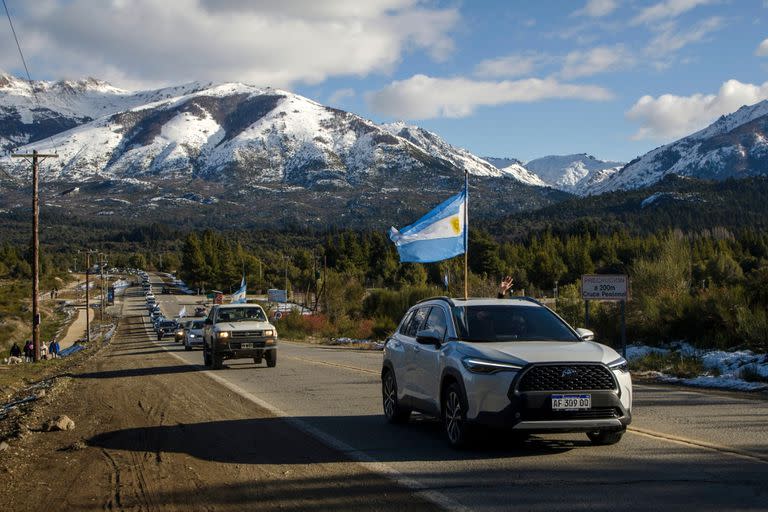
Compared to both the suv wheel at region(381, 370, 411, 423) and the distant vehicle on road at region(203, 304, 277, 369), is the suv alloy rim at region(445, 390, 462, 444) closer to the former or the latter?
the suv wheel at region(381, 370, 411, 423)

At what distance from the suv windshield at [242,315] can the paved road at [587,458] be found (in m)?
9.87

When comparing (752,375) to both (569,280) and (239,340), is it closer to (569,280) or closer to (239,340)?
(239,340)

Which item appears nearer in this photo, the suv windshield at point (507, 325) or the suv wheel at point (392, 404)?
the suv windshield at point (507, 325)

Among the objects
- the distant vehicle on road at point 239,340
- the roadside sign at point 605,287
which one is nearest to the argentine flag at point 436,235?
the distant vehicle on road at point 239,340

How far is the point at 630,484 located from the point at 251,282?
5809 inches

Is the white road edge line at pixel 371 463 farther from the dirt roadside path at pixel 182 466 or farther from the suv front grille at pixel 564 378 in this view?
the suv front grille at pixel 564 378

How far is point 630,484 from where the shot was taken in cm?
785

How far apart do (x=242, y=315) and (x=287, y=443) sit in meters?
14.8

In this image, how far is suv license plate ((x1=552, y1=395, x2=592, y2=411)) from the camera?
8.80 meters

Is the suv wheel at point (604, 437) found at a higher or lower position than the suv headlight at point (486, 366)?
lower

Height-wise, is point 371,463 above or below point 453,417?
below

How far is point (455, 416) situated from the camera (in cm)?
966

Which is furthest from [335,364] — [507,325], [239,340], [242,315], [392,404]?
[507,325]

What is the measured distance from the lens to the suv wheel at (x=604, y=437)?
973 cm
